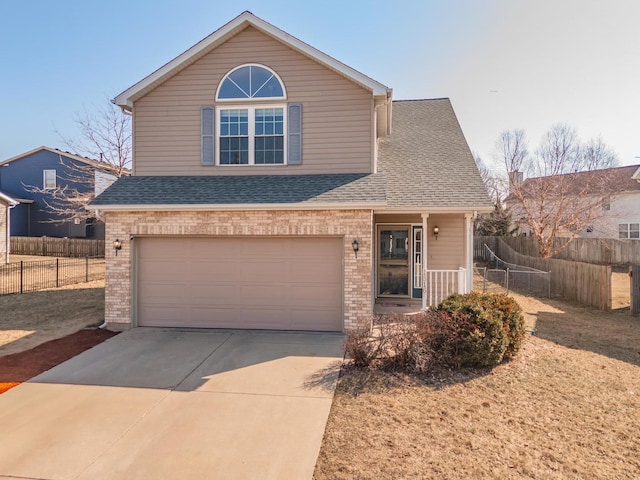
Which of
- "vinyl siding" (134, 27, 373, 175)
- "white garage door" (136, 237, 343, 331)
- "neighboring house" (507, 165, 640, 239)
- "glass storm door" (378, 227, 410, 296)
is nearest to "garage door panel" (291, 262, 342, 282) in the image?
"white garage door" (136, 237, 343, 331)

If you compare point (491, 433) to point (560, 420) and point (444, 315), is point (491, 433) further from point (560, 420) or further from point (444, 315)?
point (444, 315)

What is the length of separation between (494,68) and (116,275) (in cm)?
1324

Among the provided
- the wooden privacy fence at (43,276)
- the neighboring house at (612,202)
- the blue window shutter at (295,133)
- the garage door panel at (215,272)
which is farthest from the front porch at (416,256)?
the neighboring house at (612,202)

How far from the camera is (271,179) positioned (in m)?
9.62

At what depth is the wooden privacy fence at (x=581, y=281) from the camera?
12.0m

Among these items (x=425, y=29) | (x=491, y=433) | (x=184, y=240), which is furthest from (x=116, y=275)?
(x=425, y=29)

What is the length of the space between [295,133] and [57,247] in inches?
921

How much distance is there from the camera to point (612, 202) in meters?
28.4

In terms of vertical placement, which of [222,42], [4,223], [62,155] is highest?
[62,155]

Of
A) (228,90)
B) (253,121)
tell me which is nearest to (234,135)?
(253,121)

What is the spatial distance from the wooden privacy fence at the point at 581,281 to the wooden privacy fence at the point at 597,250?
959 cm

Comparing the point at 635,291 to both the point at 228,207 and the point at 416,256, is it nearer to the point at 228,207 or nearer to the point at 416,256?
the point at 416,256

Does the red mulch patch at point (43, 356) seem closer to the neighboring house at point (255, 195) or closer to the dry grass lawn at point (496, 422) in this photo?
the neighboring house at point (255, 195)

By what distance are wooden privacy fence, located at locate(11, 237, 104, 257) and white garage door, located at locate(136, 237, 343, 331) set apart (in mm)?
18978
